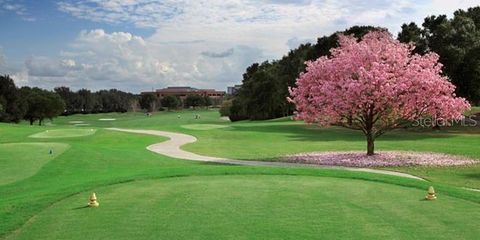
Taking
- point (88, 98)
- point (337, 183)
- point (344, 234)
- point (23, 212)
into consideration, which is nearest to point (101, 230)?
point (23, 212)

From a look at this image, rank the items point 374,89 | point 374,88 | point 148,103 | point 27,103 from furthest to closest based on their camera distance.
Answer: point 148,103 → point 27,103 → point 374,89 → point 374,88

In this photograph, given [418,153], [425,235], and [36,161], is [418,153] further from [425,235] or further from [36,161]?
[425,235]

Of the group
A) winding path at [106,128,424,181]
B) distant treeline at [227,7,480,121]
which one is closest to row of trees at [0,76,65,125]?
distant treeline at [227,7,480,121]

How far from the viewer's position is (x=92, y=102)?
556 ft

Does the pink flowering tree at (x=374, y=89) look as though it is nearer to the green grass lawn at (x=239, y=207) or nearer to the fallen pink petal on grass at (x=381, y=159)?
the fallen pink petal on grass at (x=381, y=159)

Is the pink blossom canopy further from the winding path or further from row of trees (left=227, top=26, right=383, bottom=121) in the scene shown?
row of trees (left=227, top=26, right=383, bottom=121)

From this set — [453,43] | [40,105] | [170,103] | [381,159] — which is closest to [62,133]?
[381,159]

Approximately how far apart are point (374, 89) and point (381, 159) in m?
3.89

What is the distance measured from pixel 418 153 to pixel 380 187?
1814cm

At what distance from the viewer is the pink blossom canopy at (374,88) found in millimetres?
25375

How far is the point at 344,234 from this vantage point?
8.09m

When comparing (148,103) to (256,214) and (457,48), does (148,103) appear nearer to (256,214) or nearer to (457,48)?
(457,48)

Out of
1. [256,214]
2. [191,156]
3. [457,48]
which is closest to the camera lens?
[256,214]

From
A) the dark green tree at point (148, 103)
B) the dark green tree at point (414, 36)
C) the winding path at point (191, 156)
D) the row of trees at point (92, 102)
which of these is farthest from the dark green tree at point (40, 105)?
→ the dark green tree at point (148, 103)
